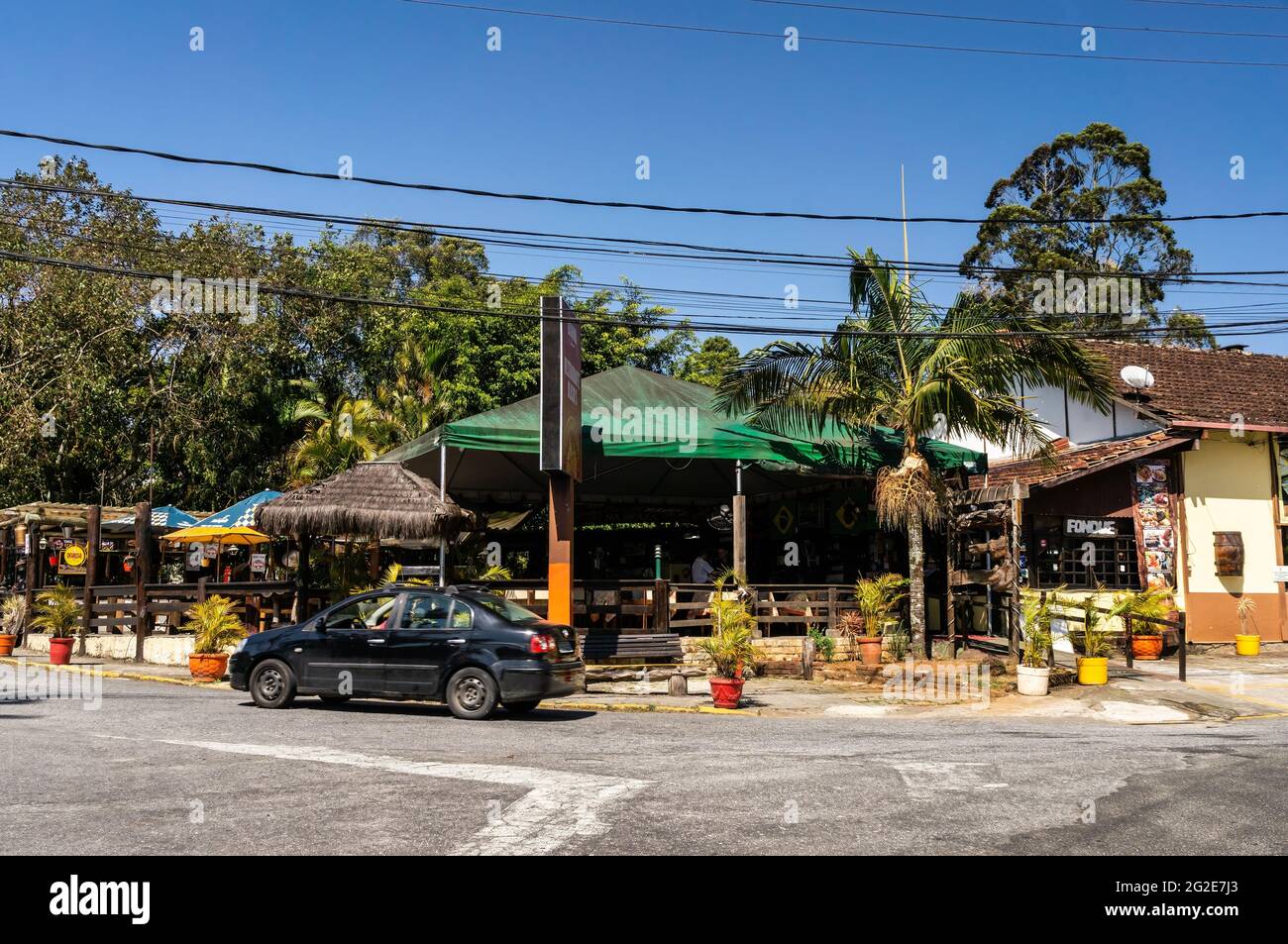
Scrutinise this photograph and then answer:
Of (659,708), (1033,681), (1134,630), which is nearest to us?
(659,708)

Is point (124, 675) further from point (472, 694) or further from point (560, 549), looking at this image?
point (472, 694)

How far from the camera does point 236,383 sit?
34312mm

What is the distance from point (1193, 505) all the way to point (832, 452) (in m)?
8.85

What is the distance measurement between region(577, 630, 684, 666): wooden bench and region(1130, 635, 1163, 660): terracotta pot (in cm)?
922

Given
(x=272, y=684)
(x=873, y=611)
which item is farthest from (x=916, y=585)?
(x=272, y=684)

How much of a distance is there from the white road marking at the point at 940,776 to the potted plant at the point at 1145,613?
10.5 metres

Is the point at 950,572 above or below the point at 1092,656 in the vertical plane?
above

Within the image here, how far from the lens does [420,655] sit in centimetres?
1315

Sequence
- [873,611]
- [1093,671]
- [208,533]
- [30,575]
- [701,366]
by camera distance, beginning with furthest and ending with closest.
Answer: [701,366], [30,575], [208,533], [873,611], [1093,671]

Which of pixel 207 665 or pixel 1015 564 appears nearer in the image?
pixel 1015 564

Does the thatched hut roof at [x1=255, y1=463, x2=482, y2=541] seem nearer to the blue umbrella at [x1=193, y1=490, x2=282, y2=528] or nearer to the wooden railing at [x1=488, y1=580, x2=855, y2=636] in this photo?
the wooden railing at [x1=488, y1=580, x2=855, y2=636]

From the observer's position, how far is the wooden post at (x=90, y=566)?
2223cm

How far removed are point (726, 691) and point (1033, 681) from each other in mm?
4841
